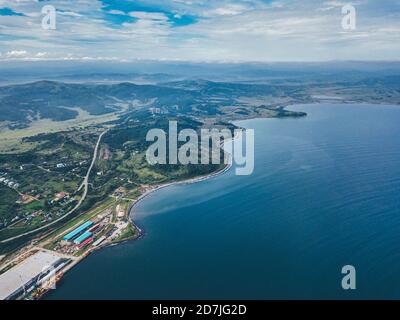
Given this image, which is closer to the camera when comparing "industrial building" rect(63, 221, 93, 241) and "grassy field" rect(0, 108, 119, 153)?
"industrial building" rect(63, 221, 93, 241)

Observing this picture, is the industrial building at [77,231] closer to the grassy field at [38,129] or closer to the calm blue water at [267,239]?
the calm blue water at [267,239]

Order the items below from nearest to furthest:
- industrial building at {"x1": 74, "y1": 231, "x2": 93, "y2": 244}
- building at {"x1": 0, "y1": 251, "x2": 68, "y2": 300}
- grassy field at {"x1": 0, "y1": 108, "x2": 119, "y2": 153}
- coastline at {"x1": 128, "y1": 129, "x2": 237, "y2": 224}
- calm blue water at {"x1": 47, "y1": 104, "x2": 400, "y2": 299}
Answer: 1. calm blue water at {"x1": 47, "y1": 104, "x2": 400, "y2": 299}
2. building at {"x1": 0, "y1": 251, "x2": 68, "y2": 300}
3. industrial building at {"x1": 74, "y1": 231, "x2": 93, "y2": 244}
4. coastline at {"x1": 128, "y1": 129, "x2": 237, "y2": 224}
5. grassy field at {"x1": 0, "y1": 108, "x2": 119, "y2": 153}

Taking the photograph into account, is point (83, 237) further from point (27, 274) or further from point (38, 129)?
point (38, 129)

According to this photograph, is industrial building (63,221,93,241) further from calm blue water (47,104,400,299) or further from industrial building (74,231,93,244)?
calm blue water (47,104,400,299)

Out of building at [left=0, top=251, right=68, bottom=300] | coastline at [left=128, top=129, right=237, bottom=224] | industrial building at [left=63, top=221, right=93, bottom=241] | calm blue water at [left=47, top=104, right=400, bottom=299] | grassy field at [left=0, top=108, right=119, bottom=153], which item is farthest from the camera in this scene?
grassy field at [left=0, top=108, right=119, bottom=153]

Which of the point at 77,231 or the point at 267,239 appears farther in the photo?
the point at 77,231

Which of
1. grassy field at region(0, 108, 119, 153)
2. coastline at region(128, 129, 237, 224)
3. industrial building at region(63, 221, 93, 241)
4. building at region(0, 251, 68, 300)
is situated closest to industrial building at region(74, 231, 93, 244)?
industrial building at region(63, 221, 93, 241)

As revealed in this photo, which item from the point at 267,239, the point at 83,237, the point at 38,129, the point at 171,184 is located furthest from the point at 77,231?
the point at 38,129
